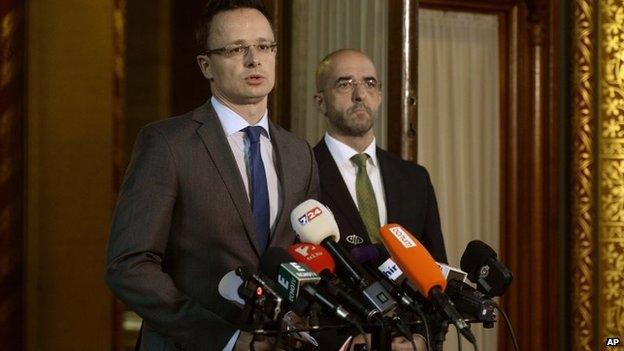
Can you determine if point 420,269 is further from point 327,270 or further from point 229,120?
point 229,120

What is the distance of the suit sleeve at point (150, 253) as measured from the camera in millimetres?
1770

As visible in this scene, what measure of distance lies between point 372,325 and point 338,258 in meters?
0.14

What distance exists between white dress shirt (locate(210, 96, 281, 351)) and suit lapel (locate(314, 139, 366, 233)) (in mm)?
618

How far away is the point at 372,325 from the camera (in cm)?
153

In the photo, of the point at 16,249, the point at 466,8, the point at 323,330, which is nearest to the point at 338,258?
the point at 323,330

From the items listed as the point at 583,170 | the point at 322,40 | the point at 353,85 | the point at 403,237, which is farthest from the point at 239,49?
the point at 583,170

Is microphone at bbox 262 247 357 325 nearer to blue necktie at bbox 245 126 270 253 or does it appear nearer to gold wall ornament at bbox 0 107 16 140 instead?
blue necktie at bbox 245 126 270 253

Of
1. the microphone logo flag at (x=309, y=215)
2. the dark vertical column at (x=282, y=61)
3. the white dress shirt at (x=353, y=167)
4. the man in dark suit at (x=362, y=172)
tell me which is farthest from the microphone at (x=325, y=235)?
the dark vertical column at (x=282, y=61)

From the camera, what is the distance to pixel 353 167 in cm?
273

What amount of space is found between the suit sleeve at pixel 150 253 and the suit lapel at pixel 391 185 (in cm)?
89

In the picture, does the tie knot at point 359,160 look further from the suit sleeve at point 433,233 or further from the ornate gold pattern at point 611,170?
the ornate gold pattern at point 611,170

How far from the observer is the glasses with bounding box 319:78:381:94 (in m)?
2.80

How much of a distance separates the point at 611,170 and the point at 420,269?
10.8 ft

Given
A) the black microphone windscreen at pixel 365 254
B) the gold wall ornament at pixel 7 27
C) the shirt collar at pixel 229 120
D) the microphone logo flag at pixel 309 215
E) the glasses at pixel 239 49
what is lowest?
the black microphone windscreen at pixel 365 254
